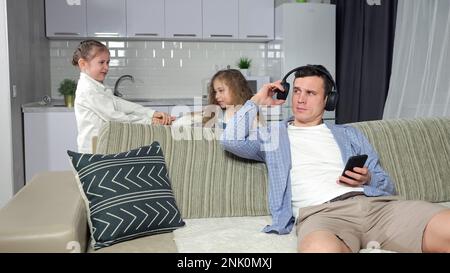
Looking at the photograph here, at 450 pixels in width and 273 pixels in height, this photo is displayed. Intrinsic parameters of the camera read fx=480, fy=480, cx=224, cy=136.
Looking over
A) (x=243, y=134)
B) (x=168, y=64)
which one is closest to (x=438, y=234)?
(x=243, y=134)

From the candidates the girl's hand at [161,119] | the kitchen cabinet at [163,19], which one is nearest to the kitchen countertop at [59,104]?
the kitchen cabinet at [163,19]

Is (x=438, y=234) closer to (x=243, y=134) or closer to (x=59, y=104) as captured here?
(x=243, y=134)

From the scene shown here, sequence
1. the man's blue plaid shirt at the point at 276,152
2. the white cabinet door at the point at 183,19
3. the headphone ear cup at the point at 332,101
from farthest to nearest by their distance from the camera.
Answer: the white cabinet door at the point at 183,19
the headphone ear cup at the point at 332,101
the man's blue plaid shirt at the point at 276,152

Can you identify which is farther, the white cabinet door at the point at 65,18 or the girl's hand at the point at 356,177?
the white cabinet door at the point at 65,18

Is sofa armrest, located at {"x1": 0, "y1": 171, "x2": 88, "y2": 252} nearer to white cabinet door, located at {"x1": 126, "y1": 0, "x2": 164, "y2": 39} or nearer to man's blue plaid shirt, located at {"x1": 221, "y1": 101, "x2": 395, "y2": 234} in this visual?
man's blue plaid shirt, located at {"x1": 221, "y1": 101, "x2": 395, "y2": 234}

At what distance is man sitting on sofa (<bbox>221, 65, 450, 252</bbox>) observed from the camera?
170 centimetres

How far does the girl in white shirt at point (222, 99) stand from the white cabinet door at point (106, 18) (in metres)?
2.68

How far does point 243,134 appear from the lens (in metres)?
2.06

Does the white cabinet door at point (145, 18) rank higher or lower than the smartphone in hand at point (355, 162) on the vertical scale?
higher

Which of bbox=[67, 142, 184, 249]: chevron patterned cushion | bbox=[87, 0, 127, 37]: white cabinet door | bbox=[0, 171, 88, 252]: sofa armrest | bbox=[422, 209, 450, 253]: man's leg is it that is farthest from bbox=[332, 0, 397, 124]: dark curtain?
bbox=[0, 171, 88, 252]: sofa armrest

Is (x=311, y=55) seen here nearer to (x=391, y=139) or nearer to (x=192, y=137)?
(x=391, y=139)

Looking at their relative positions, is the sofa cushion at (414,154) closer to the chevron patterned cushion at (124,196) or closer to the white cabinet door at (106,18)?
the chevron patterned cushion at (124,196)

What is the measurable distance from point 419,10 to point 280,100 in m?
2.01

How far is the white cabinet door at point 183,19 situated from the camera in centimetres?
500
